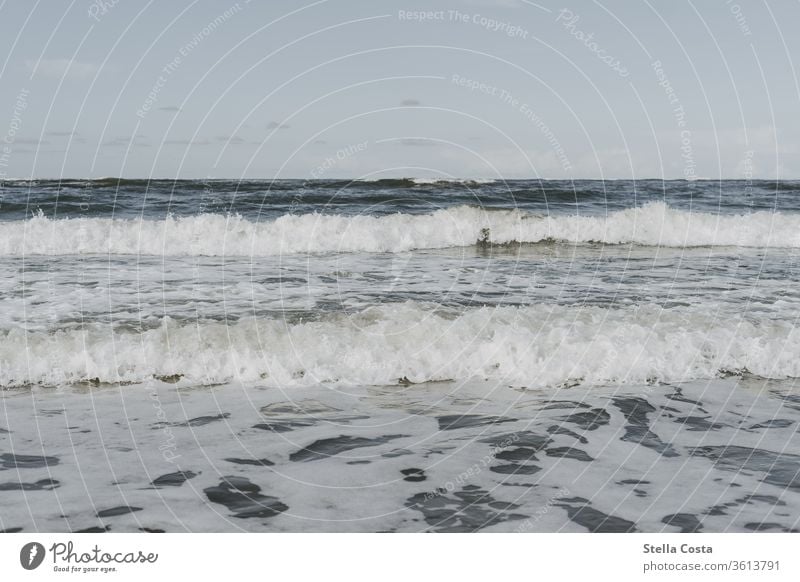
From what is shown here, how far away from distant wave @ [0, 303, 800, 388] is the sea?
0.03m

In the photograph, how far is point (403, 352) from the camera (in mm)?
8766

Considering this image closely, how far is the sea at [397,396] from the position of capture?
17.3ft

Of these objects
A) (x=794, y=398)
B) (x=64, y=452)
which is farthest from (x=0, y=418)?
(x=794, y=398)
